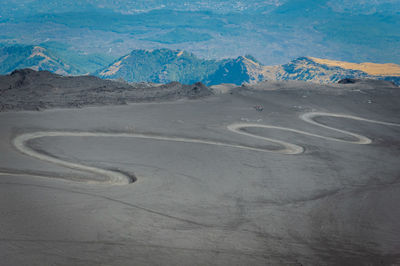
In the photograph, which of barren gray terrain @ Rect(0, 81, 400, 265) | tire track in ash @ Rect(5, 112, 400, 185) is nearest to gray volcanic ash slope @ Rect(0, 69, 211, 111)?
barren gray terrain @ Rect(0, 81, 400, 265)

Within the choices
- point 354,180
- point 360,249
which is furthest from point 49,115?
point 360,249

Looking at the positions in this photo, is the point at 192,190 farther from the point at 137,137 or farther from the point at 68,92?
the point at 68,92

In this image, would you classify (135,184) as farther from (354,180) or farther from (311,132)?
(311,132)

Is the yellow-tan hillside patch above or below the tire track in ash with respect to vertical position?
above

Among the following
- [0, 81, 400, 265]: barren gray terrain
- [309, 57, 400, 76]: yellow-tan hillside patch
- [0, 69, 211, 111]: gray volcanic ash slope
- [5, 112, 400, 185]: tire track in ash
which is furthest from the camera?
[309, 57, 400, 76]: yellow-tan hillside patch

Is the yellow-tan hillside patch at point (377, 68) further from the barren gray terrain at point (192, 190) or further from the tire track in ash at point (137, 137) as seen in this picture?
the barren gray terrain at point (192, 190)

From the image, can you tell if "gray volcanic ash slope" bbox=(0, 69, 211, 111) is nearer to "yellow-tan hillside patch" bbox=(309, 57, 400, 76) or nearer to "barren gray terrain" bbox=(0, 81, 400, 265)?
"barren gray terrain" bbox=(0, 81, 400, 265)
